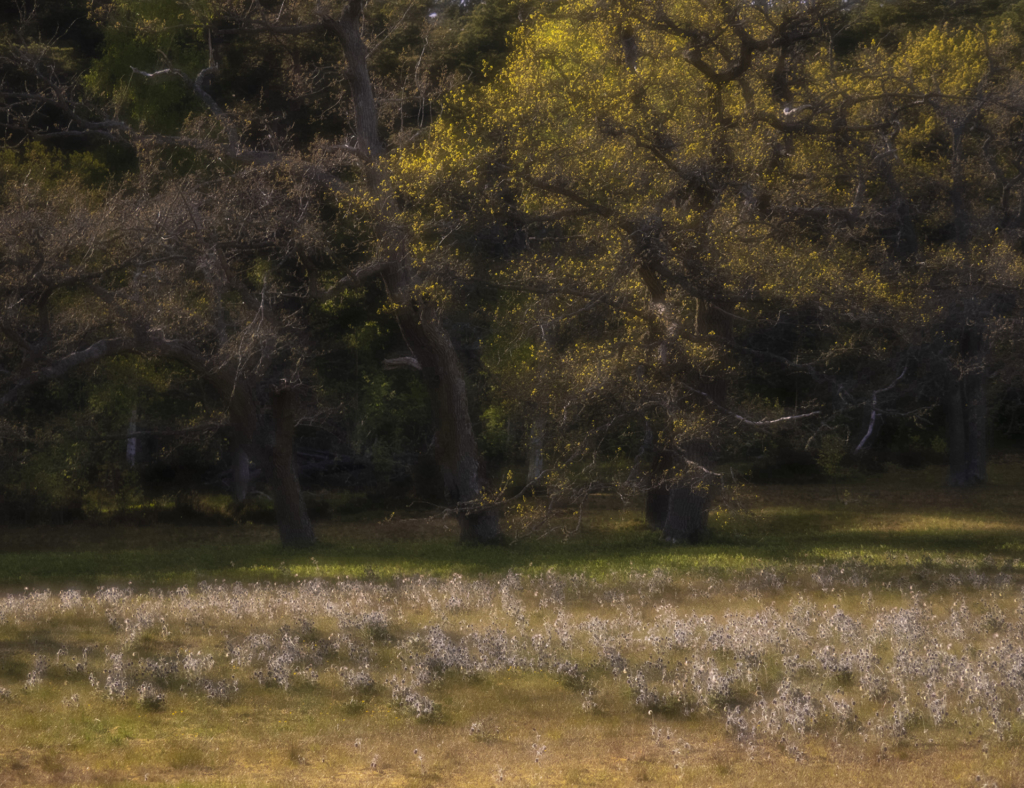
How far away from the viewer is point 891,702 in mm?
8531

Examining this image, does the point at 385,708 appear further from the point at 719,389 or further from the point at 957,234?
the point at 957,234

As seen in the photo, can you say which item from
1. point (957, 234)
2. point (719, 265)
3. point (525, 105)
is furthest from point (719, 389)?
point (957, 234)

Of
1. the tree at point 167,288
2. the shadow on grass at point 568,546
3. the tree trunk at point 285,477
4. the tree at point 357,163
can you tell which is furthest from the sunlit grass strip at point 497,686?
the tree trunk at point 285,477

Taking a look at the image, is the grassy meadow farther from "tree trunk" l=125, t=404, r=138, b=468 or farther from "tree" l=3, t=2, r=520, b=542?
"tree trunk" l=125, t=404, r=138, b=468

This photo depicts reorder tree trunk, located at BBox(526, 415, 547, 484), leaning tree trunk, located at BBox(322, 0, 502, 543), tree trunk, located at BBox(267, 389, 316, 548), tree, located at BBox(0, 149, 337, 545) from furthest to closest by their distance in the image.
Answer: tree trunk, located at BBox(526, 415, 547, 484)
tree trunk, located at BBox(267, 389, 316, 548)
leaning tree trunk, located at BBox(322, 0, 502, 543)
tree, located at BBox(0, 149, 337, 545)

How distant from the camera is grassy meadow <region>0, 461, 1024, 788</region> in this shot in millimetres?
7461

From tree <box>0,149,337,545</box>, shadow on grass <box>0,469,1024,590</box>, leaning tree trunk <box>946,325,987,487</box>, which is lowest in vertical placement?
shadow on grass <box>0,469,1024,590</box>

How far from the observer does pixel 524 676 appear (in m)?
9.62

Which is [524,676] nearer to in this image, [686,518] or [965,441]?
[686,518]

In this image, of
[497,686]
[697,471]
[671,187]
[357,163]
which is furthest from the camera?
[357,163]

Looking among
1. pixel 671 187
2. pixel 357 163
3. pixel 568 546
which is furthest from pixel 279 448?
pixel 671 187

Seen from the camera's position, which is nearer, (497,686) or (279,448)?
(497,686)

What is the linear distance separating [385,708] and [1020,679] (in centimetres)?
534

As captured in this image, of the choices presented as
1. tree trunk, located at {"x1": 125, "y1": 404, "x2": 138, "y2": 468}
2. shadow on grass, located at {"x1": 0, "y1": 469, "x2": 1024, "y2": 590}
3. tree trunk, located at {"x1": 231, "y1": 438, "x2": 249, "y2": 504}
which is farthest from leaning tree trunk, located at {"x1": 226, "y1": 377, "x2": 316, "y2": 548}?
tree trunk, located at {"x1": 231, "y1": 438, "x2": 249, "y2": 504}
